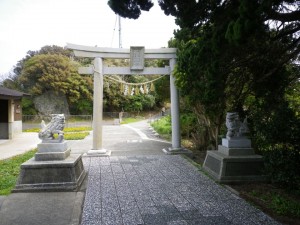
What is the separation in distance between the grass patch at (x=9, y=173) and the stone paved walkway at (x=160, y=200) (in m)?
1.91

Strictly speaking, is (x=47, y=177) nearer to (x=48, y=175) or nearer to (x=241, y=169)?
(x=48, y=175)

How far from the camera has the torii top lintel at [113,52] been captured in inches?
413

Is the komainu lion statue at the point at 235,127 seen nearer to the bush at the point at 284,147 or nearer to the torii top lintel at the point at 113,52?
the bush at the point at 284,147

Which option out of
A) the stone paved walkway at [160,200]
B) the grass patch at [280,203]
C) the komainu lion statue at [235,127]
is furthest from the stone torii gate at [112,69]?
the grass patch at [280,203]

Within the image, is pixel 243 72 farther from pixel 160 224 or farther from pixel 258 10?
pixel 160 224

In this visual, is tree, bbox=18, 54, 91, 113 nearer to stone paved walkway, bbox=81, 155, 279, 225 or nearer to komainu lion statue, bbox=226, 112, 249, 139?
stone paved walkway, bbox=81, 155, 279, 225

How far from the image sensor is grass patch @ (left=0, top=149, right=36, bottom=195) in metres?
6.38

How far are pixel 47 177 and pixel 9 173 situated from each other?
8.83 ft

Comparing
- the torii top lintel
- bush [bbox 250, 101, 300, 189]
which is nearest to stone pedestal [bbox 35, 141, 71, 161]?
bush [bbox 250, 101, 300, 189]

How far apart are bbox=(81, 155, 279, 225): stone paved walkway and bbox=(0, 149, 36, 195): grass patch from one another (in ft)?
6.25

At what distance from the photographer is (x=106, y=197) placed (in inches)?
220

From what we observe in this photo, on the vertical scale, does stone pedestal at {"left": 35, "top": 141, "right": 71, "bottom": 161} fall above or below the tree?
below

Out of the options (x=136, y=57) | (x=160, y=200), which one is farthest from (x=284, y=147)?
(x=136, y=57)

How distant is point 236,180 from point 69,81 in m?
29.2
